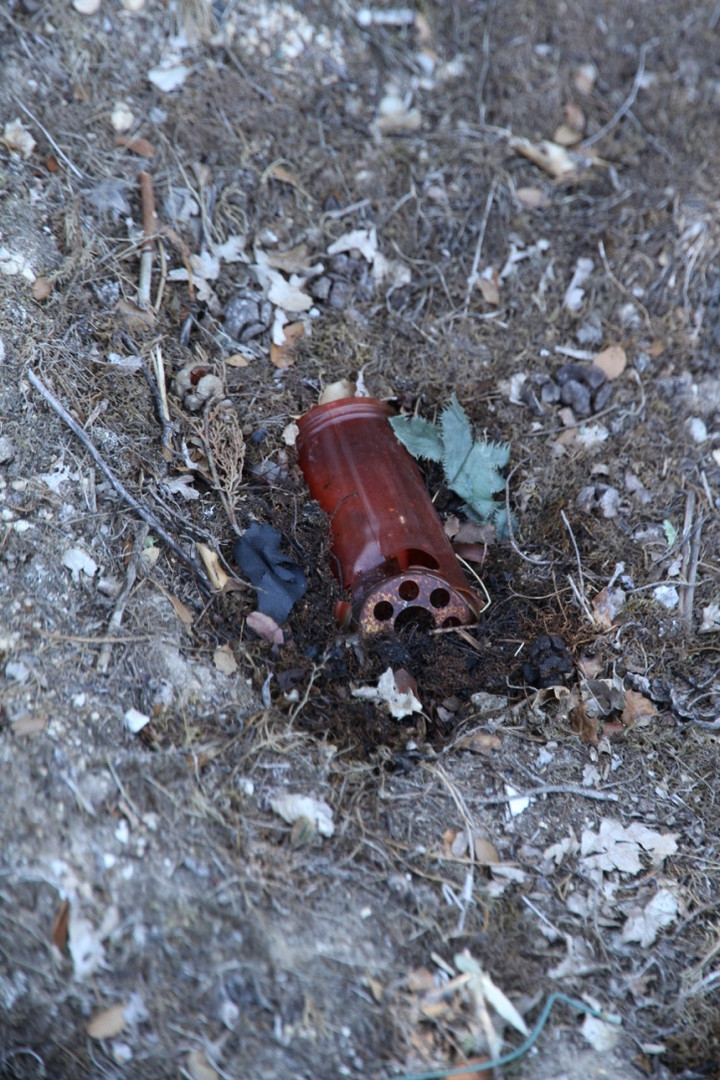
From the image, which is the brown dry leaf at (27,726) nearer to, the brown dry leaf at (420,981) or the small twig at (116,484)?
the small twig at (116,484)

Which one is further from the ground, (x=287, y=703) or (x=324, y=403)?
(x=324, y=403)

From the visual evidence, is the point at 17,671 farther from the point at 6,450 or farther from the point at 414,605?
the point at 414,605

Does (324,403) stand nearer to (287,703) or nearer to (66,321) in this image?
(66,321)

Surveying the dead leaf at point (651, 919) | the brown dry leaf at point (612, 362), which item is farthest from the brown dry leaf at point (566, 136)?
the dead leaf at point (651, 919)

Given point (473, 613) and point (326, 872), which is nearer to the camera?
point (326, 872)

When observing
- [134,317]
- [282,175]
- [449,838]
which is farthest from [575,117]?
[449,838]

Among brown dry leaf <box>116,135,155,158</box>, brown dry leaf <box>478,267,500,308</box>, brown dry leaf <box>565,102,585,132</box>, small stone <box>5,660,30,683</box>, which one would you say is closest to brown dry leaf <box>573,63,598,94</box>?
brown dry leaf <box>565,102,585,132</box>

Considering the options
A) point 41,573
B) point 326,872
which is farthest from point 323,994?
point 41,573
